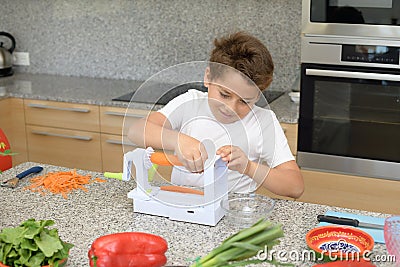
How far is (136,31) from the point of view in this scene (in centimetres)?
353

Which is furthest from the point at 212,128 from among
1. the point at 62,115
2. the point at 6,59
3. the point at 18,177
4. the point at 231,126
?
the point at 6,59

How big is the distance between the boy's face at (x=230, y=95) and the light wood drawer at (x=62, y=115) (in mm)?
1585

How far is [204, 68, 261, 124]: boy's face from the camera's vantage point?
1.60 meters

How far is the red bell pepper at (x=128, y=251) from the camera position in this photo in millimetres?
1256

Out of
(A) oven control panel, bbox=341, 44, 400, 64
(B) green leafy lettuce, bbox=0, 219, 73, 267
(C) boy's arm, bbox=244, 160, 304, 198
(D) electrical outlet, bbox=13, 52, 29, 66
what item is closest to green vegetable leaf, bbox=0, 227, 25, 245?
(B) green leafy lettuce, bbox=0, 219, 73, 267

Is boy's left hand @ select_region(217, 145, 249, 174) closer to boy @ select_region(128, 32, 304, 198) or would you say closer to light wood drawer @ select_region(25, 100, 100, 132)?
boy @ select_region(128, 32, 304, 198)

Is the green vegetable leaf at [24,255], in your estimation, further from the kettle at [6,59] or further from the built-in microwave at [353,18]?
the kettle at [6,59]

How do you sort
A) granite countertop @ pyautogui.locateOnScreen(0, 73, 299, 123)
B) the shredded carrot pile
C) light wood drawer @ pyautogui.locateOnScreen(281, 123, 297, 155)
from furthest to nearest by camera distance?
granite countertop @ pyautogui.locateOnScreen(0, 73, 299, 123) → light wood drawer @ pyautogui.locateOnScreen(281, 123, 297, 155) → the shredded carrot pile

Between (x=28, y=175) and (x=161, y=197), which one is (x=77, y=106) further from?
(x=161, y=197)

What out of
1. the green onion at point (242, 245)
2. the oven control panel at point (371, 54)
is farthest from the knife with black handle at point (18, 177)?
the oven control panel at point (371, 54)

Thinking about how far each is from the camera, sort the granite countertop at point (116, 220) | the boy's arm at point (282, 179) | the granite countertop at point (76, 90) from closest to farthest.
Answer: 1. the granite countertop at point (116, 220)
2. the boy's arm at point (282, 179)
3. the granite countertop at point (76, 90)

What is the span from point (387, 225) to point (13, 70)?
315cm

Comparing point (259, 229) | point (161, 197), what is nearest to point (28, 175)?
point (161, 197)

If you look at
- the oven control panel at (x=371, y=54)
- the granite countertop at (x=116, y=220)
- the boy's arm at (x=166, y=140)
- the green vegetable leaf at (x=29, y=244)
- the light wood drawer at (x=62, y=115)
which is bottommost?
the light wood drawer at (x=62, y=115)
